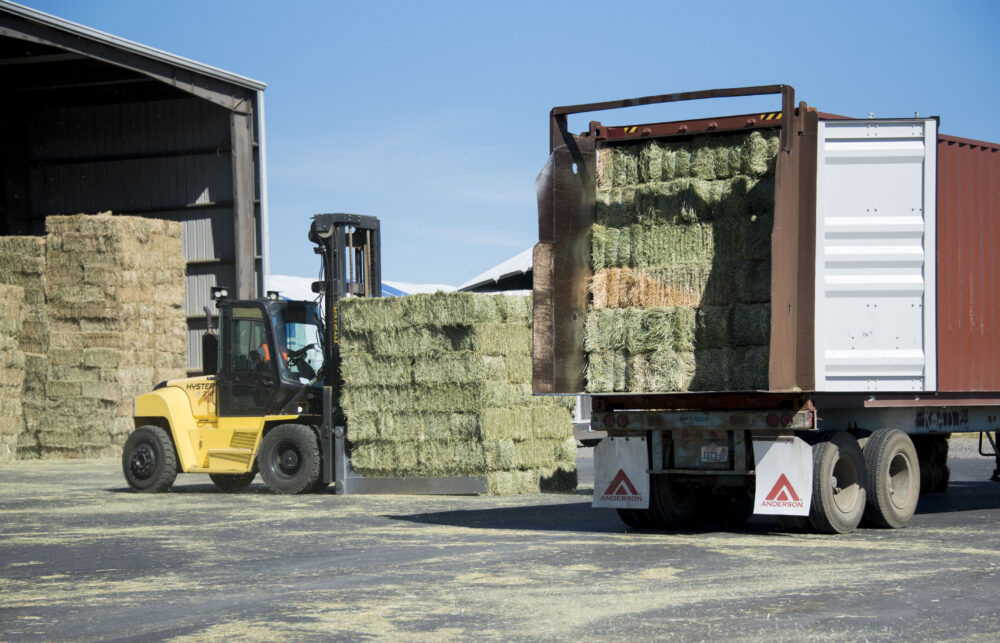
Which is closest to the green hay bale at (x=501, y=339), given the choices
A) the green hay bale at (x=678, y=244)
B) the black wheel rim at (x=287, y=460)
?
the black wheel rim at (x=287, y=460)

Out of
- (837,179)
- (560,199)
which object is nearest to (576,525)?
(560,199)

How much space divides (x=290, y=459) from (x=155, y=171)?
600 inches

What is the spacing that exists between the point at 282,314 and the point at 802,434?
822cm

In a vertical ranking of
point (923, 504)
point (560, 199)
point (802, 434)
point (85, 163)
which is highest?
point (85, 163)

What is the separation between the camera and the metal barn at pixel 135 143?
2694cm

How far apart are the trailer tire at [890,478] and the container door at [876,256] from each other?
50cm

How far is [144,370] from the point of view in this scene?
84.6ft

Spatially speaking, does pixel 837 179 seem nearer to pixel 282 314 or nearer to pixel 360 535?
pixel 360 535

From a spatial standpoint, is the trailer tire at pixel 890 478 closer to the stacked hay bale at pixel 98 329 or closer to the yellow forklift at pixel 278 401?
the yellow forklift at pixel 278 401

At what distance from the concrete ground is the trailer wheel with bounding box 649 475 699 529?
0.42 metres

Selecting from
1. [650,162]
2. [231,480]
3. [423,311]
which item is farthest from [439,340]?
[650,162]

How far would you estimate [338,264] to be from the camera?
667 inches

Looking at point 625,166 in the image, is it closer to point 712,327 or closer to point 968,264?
point 712,327

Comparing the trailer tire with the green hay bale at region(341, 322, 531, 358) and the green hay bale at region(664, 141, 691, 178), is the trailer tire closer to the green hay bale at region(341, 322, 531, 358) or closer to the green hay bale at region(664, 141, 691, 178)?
the green hay bale at region(664, 141, 691, 178)
